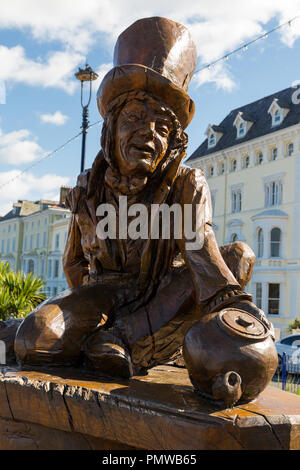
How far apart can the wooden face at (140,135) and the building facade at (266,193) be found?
22623 mm

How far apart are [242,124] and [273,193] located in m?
5.63

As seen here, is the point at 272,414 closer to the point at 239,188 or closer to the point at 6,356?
the point at 6,356

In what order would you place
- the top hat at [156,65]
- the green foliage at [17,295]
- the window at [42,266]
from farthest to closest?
the window at [42,266], the green foliage at [17,295], the top hat at [156,65]

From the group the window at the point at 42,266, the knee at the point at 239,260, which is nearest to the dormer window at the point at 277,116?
the knee at the point at 239,260

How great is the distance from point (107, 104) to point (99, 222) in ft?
2.20

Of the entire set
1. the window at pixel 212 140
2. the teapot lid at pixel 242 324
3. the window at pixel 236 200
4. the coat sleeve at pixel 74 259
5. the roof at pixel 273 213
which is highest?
the window at pixel 212 140

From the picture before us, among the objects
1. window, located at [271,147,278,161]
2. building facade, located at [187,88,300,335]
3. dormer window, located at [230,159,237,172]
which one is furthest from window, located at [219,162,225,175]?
window, located at [271,147,278,161]

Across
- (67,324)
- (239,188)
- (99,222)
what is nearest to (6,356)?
(67,324)

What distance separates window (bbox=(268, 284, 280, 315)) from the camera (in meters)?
26.3

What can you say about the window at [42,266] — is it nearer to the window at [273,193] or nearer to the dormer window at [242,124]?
the dormer window at [242,124]

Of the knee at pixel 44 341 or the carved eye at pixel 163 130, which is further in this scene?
the carved eye at pixel 163 130

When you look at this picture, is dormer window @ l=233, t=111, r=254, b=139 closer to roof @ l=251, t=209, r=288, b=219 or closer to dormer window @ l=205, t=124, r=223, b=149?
dormer window @ l=205, t=124, r=223, b=149

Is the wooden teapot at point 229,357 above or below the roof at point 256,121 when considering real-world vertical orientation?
below

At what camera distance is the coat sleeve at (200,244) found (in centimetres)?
250
